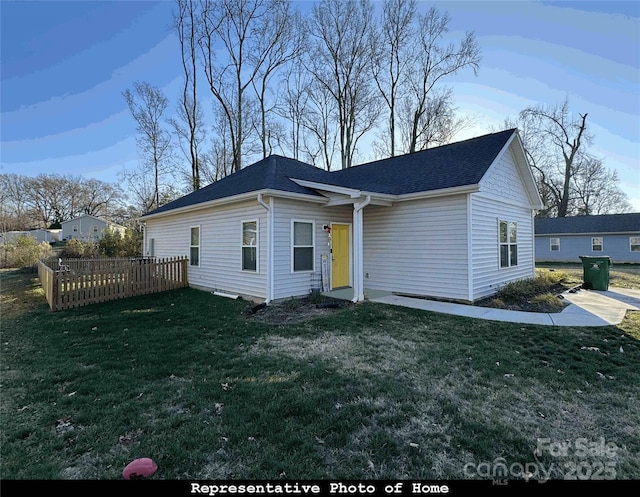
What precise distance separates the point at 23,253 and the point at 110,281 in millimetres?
15119

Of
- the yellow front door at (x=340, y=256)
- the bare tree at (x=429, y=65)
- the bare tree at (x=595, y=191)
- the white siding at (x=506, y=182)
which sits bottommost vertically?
the yellow front door at (x=340, y=256)

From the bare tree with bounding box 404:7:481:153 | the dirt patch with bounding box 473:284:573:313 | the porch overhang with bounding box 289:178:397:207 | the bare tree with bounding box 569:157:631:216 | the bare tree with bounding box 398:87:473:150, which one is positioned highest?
the bare tree with bounding box 404:7:481:153

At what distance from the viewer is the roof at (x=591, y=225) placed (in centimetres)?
2395

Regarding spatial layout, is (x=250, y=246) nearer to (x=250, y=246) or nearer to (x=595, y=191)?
(x=250, y=246)

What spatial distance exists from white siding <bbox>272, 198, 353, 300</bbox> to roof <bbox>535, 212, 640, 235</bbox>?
1024 inches

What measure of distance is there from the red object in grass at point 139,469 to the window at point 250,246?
670cm

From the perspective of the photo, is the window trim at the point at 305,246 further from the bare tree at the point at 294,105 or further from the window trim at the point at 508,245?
the bare tree at the point at 294,105

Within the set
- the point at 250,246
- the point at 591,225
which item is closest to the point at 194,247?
the point at 250,246

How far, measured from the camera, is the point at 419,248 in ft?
30.3

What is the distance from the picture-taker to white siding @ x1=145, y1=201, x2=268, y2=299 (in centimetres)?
874

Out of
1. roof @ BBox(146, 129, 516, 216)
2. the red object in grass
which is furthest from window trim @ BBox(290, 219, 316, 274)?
the red object in grass

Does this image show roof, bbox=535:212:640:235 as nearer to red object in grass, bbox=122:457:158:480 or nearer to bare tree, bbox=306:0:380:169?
bare tree, bbox=306:0:380:169

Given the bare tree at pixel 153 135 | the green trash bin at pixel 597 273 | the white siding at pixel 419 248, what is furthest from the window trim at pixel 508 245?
the bare tree at pixel 153 135
